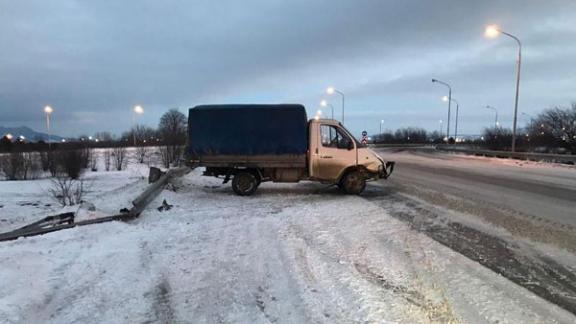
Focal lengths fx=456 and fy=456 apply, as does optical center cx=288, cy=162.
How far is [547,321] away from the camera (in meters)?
4.66

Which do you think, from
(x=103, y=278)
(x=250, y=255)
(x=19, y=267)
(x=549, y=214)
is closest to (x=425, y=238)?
(x=250, y=255)

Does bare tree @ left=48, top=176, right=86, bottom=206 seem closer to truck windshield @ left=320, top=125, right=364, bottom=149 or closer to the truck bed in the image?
the truck bed

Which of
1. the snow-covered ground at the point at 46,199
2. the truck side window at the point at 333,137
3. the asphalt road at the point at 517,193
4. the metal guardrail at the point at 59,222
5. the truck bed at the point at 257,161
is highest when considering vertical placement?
the truck side window at the point at 333,137

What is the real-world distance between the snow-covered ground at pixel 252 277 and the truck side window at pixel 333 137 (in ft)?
16.4

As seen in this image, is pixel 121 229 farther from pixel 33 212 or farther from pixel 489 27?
pixel 489 27

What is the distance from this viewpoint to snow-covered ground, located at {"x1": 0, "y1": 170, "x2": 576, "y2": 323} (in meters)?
4.86

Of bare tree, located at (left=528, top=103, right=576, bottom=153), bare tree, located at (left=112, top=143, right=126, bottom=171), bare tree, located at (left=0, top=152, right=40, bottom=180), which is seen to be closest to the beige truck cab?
bare tree, located at (left=0, top=152, right=40, bottom=180)

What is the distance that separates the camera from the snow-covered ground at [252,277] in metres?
4.86

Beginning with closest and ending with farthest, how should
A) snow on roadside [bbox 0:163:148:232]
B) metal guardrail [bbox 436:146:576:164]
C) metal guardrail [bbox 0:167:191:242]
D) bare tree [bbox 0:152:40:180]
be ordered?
1. metal guardrail [bbox 0:167:191:242]
2. snow on roadside [bbox 0:163:148:232]
3. bare tree [bbox 0:152:40:180]
4. metal guardrail [bbox 436:146:576:164]

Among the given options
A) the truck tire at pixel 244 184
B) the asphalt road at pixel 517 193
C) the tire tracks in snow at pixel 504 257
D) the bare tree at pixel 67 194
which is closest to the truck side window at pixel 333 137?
the truck tire at pixel 244 184

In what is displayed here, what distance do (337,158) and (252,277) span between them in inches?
346

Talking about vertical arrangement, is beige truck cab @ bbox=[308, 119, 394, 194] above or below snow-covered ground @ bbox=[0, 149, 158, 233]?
above

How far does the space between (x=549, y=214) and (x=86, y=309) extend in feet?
33.0

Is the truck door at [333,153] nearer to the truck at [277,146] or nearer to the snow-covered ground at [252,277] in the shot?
the truck at [277,146]
